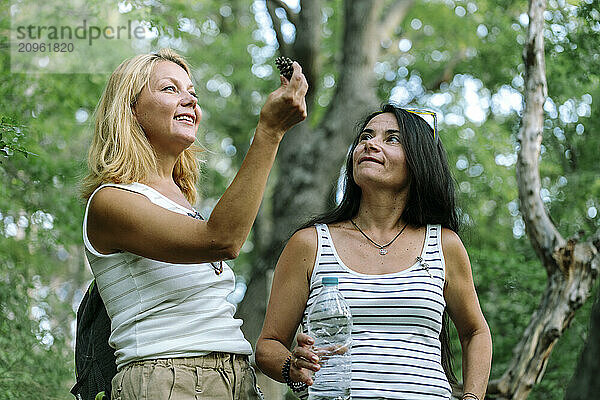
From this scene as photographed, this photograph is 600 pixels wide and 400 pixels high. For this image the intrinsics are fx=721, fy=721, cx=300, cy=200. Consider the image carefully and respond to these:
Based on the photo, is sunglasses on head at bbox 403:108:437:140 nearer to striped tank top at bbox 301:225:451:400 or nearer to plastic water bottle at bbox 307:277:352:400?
striped tank top at bbox 301:225:451:400

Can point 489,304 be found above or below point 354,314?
below

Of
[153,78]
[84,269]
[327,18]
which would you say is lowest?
[84,269]

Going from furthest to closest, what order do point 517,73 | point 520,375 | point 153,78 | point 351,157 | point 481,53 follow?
point 481,53
point 517,73
point 520,375
point 351,157
point 153,78

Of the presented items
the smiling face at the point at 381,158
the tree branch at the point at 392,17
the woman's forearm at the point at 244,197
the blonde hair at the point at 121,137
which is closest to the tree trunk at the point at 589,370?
the woman's forearm at the point at 244,197

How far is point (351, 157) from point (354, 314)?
79cm

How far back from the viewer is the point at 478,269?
698cm

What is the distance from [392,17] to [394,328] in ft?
29.6

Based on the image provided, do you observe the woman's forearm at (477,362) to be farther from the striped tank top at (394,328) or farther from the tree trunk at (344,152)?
the tree trunk at (344,152)

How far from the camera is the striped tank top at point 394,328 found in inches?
97.1

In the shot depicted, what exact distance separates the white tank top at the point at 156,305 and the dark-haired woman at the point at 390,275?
309 millimetres

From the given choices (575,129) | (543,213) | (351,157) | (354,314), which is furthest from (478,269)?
(354,314)

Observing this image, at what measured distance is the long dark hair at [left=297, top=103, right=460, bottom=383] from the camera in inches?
112

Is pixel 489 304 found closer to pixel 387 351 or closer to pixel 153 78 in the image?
pixel 387 351

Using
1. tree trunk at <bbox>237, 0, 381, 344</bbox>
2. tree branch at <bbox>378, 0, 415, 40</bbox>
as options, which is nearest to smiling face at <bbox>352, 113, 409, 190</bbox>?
tree trunk at <bbox>237, 0, 381, 344</bbox>
